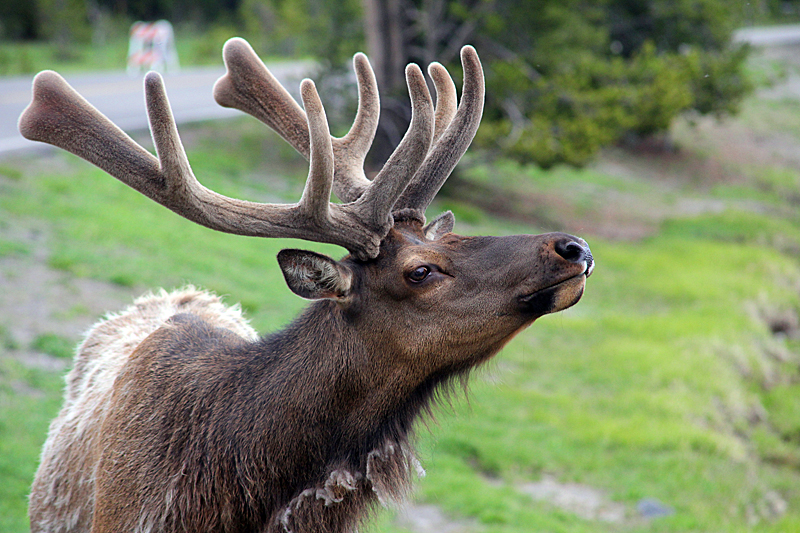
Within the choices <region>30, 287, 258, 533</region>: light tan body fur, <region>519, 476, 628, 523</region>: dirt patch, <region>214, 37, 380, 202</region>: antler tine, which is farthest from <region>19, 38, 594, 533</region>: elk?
<region>519, 476, 628, 523</region>: dirt patch

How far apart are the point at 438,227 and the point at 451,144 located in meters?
0.42

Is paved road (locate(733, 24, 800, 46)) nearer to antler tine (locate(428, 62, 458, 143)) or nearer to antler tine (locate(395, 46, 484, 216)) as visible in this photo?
antler tine (locate(428, 62, 458, 143))

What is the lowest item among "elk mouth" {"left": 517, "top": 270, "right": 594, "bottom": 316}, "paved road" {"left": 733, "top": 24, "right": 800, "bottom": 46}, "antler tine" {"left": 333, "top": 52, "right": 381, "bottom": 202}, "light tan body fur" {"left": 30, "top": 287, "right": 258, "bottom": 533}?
"light tan body fur" {"left": 30, "top": 287, "right": 258, "bottom": 533}

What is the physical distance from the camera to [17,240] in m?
8.92

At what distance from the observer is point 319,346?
136 inches

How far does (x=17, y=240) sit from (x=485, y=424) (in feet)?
18.1

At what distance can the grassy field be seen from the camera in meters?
6.87

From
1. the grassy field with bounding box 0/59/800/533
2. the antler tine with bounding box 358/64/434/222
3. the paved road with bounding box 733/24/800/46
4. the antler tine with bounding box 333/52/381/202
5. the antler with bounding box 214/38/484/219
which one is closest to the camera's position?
the antler tine with bounding box 358/64/434/222

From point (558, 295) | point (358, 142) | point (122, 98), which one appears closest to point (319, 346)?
point (558, 295)

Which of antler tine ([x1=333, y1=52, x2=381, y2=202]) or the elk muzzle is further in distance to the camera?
antler tine ([x1=333, y1=52, x2=381, y2=202])

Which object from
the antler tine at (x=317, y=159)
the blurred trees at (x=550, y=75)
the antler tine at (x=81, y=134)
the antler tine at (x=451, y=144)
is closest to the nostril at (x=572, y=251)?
the antler tine at (x=451, y=144)

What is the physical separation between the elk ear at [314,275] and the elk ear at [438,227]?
1.59 ft

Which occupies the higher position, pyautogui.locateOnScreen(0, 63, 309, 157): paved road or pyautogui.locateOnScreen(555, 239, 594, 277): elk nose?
pyautogui.locateOnScreen(555, 239, 594, 277): elk nose

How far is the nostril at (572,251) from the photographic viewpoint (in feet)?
10.5
